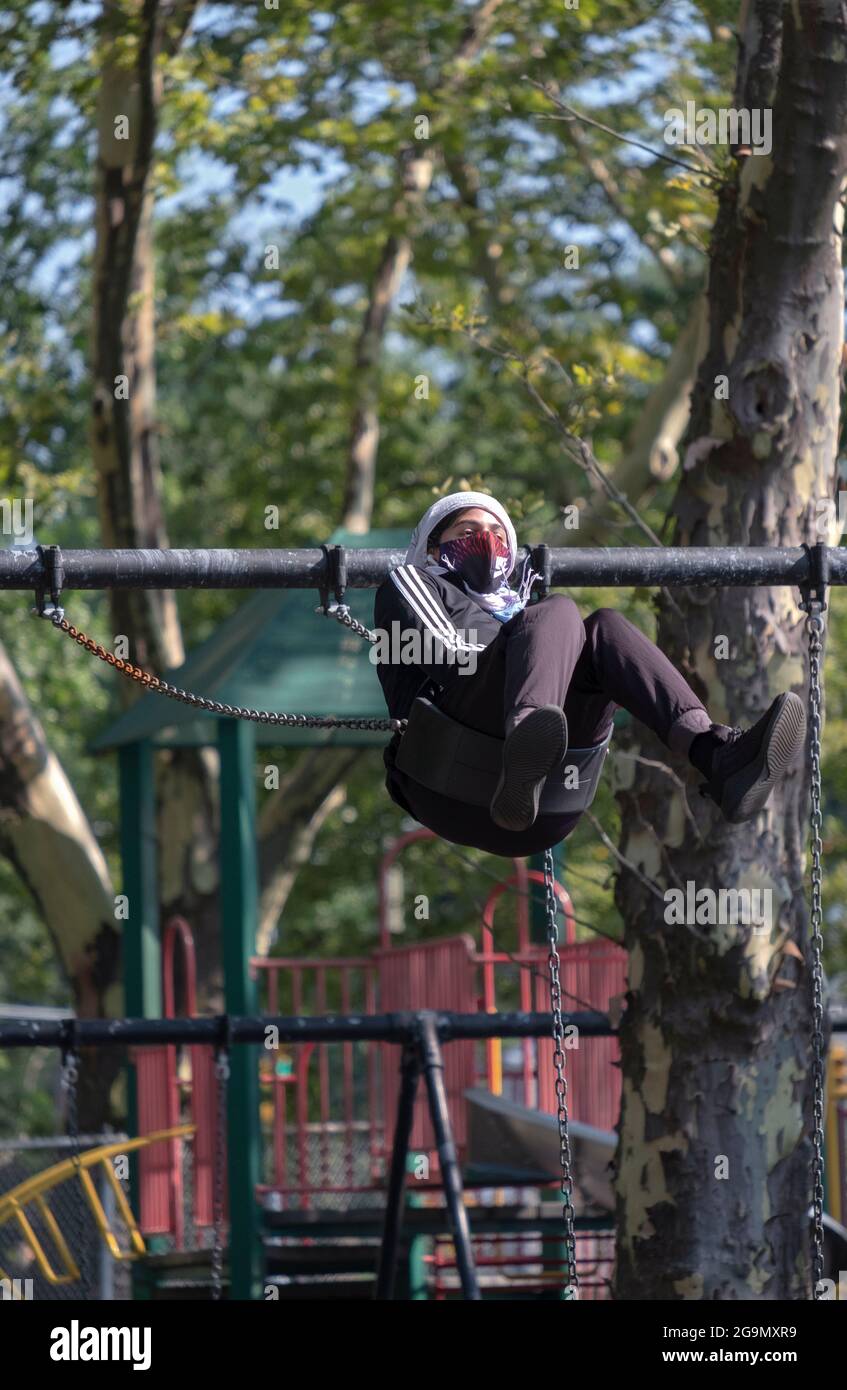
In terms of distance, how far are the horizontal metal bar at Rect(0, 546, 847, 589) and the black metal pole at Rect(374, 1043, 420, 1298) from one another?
7.07 feet

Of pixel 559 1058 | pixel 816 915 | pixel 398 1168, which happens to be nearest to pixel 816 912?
pixel 816 915

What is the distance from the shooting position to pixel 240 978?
9.92 metres

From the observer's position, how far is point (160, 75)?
38.3 ft

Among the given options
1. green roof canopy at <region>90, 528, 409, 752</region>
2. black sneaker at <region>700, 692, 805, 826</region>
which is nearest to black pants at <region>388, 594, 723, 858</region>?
black sneaker at <region>700, 692, 805, 826</region>

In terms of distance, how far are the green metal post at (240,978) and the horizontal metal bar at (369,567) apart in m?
4.43

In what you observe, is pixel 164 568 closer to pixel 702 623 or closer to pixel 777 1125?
pixel 702 623

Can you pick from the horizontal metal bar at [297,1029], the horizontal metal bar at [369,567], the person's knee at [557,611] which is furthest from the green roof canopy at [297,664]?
the person's knee at [557,611]

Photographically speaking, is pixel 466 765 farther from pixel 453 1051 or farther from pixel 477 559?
pixel 453 1051

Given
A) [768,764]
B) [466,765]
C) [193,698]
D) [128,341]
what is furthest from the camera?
[128,341]

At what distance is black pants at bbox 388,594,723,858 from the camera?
4605mm

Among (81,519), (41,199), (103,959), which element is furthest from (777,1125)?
(81,519)

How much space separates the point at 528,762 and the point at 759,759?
1.88ft

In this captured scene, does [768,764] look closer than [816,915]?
Yes

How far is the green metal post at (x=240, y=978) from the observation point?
370 inches
